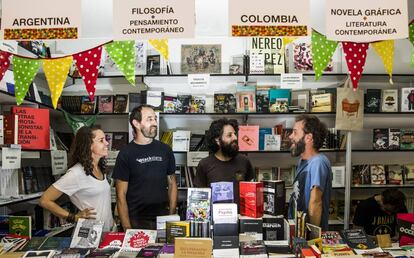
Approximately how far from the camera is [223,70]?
16.8 ft

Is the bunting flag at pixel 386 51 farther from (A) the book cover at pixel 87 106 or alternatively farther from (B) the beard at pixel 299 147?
(A) the book cover at pixel 87 106

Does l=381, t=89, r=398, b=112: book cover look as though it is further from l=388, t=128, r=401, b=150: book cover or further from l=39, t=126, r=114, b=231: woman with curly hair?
l=39, t=126, r=114, b=231: woman with curly hair

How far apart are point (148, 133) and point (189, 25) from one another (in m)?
1.49

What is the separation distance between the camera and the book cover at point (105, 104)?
4.88 metres

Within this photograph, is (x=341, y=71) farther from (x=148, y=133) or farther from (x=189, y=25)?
(x=189, y=25)

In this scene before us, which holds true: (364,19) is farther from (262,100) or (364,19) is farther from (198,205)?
(262,100)

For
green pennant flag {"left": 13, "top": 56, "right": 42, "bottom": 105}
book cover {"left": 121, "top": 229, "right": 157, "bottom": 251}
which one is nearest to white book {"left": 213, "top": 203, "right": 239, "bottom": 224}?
book cover {"left": 121, "top": 229, "right": 157, "bottom": 251}

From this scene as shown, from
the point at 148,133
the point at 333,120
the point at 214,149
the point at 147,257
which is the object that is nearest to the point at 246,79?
the point at 333,120

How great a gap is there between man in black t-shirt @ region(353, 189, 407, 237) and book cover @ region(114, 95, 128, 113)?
2.88m

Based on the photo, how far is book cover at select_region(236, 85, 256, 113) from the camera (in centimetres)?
473

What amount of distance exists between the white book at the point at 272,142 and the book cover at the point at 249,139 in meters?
0.12

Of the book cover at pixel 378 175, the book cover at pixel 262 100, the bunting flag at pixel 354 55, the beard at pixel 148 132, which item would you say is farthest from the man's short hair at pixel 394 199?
the beard at pixel 148 132

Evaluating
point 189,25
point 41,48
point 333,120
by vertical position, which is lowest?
point 333,120

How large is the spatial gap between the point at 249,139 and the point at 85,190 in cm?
237
